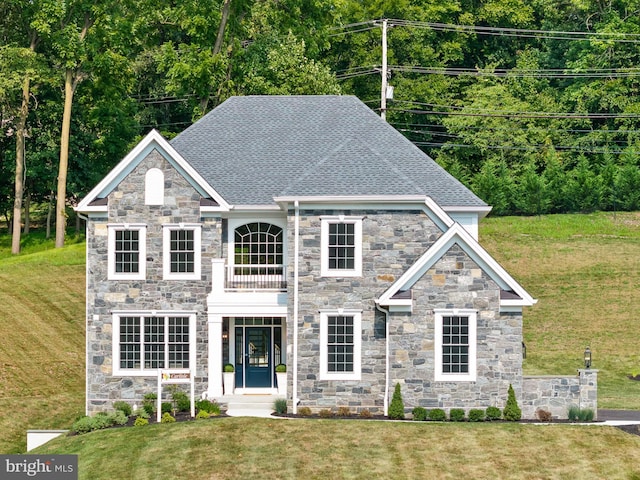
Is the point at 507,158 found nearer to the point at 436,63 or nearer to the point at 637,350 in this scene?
the point at 436,63

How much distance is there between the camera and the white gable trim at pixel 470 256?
3516cm

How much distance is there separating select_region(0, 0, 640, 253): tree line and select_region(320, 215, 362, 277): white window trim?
2386cm

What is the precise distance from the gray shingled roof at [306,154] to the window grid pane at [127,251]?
3084 millimetres

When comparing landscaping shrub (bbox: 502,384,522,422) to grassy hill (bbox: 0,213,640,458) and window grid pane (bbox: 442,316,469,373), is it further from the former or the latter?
grassy hill (bbox: 0,213,640,458)

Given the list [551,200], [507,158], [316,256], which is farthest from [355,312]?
[507,158]

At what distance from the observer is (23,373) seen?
47.8 metres

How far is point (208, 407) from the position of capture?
3644 cm

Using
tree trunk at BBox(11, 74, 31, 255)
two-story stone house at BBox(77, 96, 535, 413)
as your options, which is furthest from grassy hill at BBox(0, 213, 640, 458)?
two-story stone house at BBox(77, 96, 535, 413)

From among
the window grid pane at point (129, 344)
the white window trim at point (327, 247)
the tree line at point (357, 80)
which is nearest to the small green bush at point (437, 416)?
the white window trim at point (327, 247)

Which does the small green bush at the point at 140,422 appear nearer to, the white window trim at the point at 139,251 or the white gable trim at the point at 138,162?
the white window trim at the point at 139,251

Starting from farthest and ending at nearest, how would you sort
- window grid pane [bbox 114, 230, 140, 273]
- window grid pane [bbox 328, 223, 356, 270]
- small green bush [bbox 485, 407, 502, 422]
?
window grid pane [bbox 114, 230, 140, 273], window grid pane [bbox 328, 223, 356, 270], small green bush [bbox 485, 407, 502, 422]

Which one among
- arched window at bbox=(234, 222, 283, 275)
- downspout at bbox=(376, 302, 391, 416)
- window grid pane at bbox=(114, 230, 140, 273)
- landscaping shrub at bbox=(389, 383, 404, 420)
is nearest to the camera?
landscaping shrub at bbox=(389, 383, 404, 420)

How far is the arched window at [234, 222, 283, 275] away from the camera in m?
39.3

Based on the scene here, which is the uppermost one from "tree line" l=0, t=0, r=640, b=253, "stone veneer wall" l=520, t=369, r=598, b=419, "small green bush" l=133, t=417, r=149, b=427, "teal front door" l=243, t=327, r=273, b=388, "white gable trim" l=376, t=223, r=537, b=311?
"tree line" l=0, t=0, r=640, b=253
